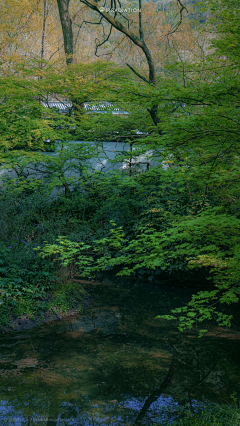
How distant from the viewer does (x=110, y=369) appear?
548cm

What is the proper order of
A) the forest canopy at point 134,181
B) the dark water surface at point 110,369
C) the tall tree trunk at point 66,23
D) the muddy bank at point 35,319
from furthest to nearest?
the tall tree trunk at point 66,23, the muddy bank at point 35,319, the forest canopy at point 134,181, the dark water surface at point 110,369

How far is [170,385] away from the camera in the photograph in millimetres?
5129

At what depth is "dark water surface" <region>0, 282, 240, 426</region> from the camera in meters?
4.45

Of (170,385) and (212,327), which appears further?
(212,327)

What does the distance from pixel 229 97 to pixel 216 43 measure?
1.82 meters

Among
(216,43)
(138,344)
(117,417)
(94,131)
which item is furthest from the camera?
(94,131)

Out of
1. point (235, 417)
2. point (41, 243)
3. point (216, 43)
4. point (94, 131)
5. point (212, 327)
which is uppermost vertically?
point (216, 43)

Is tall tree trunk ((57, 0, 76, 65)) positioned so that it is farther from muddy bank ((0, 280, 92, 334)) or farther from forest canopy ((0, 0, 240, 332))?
muddy bank ((0, 280, 92, 334))

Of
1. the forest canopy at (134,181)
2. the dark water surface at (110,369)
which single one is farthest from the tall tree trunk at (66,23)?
the dark water surface at (110,369)

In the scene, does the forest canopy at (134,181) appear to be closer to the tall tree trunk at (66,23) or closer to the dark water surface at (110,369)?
the tall tree trunk at (66,23)

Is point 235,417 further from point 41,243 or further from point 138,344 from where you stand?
point 41,243

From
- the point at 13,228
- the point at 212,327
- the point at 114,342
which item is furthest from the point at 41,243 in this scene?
the point at 212,327

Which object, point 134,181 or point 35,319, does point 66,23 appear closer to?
point 134,181

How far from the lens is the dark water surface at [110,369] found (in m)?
4.45
